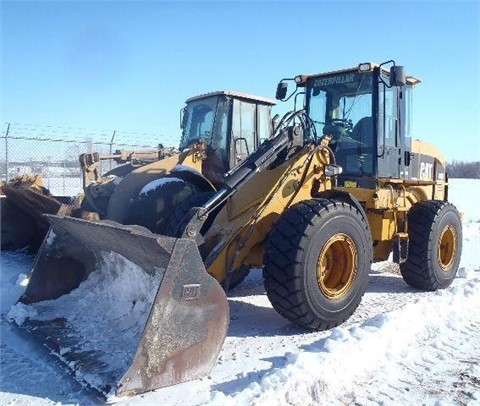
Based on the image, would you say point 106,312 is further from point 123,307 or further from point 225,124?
point 225,124

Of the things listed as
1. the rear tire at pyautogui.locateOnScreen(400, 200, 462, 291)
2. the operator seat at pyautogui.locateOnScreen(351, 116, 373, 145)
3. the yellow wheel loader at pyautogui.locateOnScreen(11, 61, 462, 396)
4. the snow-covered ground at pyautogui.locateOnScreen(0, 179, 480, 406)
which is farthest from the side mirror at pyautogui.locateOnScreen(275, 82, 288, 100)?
the snow-covered ground at pyautogui.locateOnScreen(0, 179, 480, 406)

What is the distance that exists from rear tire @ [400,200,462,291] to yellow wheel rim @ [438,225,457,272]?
0.21 ft

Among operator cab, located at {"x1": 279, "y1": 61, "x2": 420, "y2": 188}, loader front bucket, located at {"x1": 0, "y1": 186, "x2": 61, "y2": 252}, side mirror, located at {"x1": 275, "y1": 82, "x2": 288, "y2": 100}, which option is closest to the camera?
operator cab, located at {"x1": 279, "y1": 61, "x2": 420, "y2": 188}

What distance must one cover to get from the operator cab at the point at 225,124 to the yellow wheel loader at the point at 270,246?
8.16ft

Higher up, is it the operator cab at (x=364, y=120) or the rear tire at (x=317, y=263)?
the operator cab at (x=364, y=120)

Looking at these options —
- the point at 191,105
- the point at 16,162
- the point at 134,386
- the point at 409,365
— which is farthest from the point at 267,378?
the point at 16,162

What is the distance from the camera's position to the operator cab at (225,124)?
8703mm

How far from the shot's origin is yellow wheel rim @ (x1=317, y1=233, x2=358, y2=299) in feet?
14.6

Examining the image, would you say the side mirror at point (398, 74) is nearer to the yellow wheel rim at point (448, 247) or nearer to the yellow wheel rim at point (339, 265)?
the yellow wheel rim at point (339, 265)

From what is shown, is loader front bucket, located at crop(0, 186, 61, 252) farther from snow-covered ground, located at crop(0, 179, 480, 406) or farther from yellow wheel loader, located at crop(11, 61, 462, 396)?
yellow wheel loader, located at crop(11, 61, 462, 396)

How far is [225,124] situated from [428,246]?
14.3 feet

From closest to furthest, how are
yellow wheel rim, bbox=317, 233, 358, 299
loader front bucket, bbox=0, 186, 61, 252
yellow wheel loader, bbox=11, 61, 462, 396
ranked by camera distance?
1. yellow wheel loader, bbox=11, 61, 462, 396
2. yellow wheel rim, bbox=317, 233, 358, 299
3. loader front bucket, bbox=0, 186, 61, 252

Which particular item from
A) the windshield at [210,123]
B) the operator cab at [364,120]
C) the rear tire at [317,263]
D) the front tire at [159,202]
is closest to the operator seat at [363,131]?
the operator cab at [364,120]

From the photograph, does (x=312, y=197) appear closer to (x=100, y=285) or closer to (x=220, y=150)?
(x=100, y=285)
